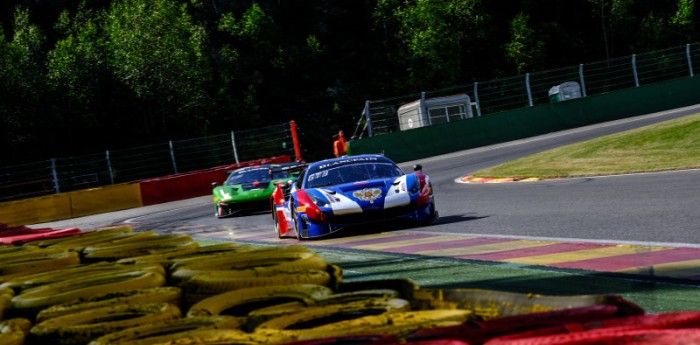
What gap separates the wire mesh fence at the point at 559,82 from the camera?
109 feet

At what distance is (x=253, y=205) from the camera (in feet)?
62.3

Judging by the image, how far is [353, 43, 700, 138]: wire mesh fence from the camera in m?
33.1

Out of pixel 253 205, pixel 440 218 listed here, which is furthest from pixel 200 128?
pixel 440 218

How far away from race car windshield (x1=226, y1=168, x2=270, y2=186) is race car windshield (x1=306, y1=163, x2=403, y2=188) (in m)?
7.29

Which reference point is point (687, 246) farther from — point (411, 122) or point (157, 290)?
point (411, 122)

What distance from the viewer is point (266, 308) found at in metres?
2.95

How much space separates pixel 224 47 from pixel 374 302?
198 ft

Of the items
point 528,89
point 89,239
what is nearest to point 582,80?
point 528,89

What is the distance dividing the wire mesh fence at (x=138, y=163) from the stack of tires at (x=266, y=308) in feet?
86.6

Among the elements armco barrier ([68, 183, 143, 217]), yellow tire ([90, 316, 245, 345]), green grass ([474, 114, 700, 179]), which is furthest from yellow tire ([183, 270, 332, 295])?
armco barrier ([68, 183, 143, 217])

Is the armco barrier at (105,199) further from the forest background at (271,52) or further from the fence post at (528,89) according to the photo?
the forest background at (271,52)

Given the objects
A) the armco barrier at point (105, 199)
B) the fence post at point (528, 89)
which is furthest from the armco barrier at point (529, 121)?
the armco barrier at point (105, 199)

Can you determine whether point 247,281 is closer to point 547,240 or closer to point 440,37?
point 547,240

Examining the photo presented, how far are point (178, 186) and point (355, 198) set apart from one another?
18948 millimetres
